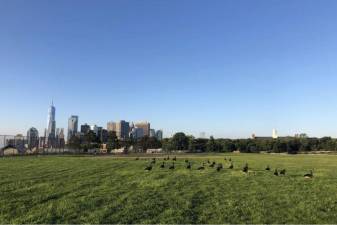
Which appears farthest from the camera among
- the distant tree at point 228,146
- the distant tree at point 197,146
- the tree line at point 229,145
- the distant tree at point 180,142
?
the distant tree at point 180,142

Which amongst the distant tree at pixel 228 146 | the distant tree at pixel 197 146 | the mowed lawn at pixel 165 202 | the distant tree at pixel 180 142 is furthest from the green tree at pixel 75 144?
the mowed lawn at pixel 165 202

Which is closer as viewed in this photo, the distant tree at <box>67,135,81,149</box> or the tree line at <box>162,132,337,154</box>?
the distant tree at <box>67,135,81,149</box>

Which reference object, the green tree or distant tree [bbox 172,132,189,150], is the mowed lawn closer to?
the green tree

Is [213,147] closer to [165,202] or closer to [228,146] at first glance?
[228,146]

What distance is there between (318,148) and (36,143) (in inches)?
4761

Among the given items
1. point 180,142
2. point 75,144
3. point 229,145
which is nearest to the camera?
point 75,144

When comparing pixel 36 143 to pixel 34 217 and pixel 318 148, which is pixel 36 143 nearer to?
pixel 34 217

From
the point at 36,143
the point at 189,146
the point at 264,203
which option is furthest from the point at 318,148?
the point at 264,203

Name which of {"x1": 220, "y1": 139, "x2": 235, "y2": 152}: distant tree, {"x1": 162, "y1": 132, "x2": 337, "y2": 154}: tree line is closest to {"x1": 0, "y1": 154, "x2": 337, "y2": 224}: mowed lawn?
{"x1": 162, "y1": 132, "x2": 337, "y2": 154}: tree line

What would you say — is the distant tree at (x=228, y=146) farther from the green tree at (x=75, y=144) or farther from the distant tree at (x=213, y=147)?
the green tree at (x=75, y=144)

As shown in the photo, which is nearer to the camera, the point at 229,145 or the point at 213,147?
the point at 213,147

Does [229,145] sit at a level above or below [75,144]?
above

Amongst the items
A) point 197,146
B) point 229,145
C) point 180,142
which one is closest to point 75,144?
point 180,142

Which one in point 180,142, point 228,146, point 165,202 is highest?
point 180,142
